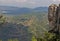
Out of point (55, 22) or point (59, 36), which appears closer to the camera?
point (59, 36)

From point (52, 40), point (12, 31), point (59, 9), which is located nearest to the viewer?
point (52, 40)

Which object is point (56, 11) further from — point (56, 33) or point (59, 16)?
point (56, 33)

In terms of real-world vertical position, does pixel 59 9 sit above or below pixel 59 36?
above

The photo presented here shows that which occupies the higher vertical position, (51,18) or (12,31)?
(51,18)

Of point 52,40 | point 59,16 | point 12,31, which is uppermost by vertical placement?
point 59,16

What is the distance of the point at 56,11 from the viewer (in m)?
55.2

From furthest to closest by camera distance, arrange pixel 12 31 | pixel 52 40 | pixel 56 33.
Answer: pixel 12 31
pixel 56 33
pixel 52 40

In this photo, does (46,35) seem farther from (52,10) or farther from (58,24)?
(52,10)

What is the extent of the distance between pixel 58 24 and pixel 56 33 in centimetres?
208

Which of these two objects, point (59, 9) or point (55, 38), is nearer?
point (55, 38)

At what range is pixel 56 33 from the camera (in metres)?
51.9

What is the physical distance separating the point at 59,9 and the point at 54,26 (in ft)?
13.8

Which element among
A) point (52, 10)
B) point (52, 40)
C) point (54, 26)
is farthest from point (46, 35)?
point (52, 10)

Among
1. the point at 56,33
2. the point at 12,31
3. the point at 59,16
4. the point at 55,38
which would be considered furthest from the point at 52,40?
the point at 12,31
